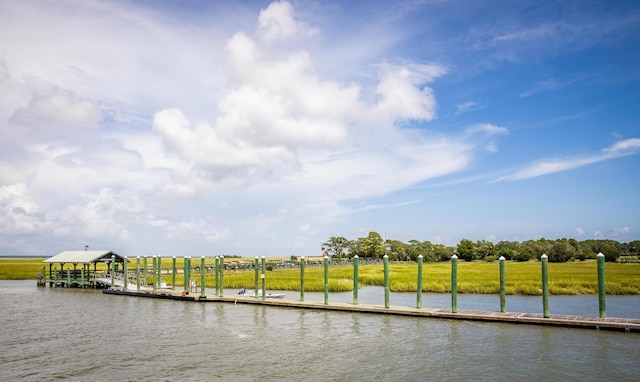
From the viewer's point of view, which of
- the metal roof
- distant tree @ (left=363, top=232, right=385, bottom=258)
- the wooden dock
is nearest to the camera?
the wooden dock

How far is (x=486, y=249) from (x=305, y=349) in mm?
123696

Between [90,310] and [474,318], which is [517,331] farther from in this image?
[90,310]

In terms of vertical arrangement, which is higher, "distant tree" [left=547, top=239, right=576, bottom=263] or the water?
the water

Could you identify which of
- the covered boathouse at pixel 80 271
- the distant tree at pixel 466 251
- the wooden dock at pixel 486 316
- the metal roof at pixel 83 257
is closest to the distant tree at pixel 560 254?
the distant tree at pixel 466 251

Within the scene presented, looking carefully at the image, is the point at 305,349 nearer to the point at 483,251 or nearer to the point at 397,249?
the point at 483,251

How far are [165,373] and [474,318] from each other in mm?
14800

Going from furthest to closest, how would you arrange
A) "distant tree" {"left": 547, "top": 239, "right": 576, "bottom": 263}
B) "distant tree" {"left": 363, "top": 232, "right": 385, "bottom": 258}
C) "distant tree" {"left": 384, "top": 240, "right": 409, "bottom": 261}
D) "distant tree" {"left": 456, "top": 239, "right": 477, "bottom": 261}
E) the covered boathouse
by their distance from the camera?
"distant tree" {"left": 384, "top": 240, "right": 409, "bottom": 261} < "distant tree" {"left": 363, "top": 232, "right": 385, "bottom": 258} < "distant tree" {"left": 456, "top": 239, "right": 477, "bottom": 261} < "distant tree" {"left": 547, "top": 239, "right": 576, "bottom": 263} < the covered boathouse

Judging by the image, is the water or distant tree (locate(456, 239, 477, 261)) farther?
distant tree (locate(456, 239, 477, 261))

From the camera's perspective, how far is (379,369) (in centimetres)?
1694

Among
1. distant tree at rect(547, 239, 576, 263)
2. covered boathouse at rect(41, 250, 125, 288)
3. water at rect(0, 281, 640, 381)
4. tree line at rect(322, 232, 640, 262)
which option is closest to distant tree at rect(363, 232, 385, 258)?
tree line at rect(322, 232, 640, 262)

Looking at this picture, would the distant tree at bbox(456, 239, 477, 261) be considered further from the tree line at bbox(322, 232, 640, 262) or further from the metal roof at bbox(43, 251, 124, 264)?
the metal roof at bbox(43, 251, 124, 264)

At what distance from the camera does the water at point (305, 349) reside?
54.3 feet

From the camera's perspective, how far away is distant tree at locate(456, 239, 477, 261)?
12575cm

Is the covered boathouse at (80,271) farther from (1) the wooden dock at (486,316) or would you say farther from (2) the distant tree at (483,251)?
(2) the distant tree at (483,251)
